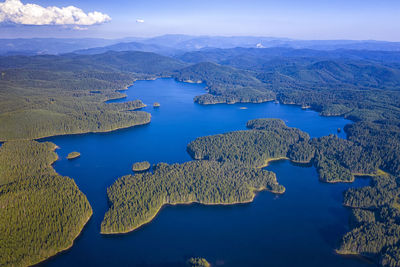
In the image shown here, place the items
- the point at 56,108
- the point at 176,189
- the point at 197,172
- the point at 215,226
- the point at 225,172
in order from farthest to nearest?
the point at 56,108 < the point at 225,172 < the point at 197,172 < the point at 176,189 < the point at 215,226

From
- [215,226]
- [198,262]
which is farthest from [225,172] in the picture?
[198,262]

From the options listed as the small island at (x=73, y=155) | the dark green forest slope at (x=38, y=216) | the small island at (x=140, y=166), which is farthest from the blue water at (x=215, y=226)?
the dark green forest slope at (x=38, y=216)

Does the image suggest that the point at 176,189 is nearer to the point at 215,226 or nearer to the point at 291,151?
the point at 215,226

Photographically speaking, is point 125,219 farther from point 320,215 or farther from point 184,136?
point 184,136

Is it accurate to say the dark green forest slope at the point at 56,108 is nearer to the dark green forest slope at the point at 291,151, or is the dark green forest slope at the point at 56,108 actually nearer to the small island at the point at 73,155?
the small island at the point at 73,155

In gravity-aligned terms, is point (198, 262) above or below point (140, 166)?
above
